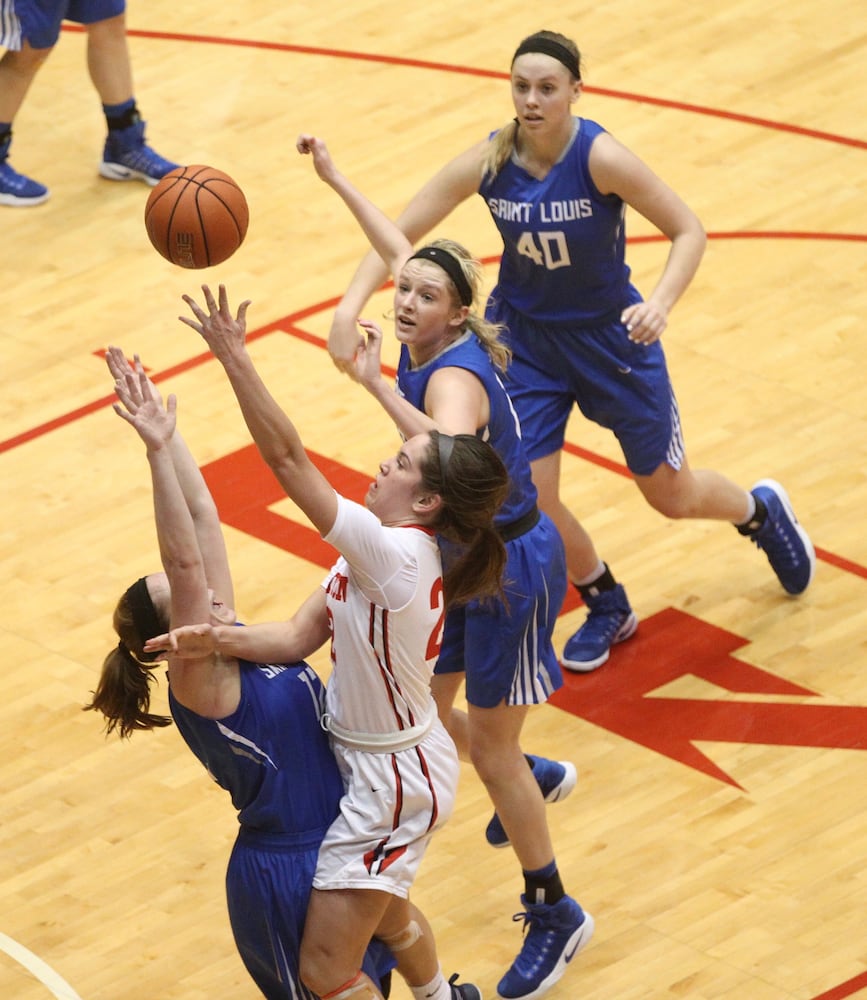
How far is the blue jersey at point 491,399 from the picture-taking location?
5.45 metres

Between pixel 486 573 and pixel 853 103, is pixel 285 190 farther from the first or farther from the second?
pixel 486 573

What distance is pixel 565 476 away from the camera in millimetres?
8234

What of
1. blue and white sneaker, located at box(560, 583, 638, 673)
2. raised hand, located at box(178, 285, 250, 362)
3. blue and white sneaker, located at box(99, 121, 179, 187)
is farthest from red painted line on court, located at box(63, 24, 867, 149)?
raised hand, located at box(178, 285, 250, 362)

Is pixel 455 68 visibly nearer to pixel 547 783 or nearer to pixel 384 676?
pixel 547 783

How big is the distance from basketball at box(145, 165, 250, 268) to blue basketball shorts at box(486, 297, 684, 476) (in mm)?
1192

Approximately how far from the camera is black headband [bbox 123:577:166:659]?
468 cm

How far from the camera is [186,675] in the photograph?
15.0ft

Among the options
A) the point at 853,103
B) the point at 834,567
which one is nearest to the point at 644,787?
the point at 834,567

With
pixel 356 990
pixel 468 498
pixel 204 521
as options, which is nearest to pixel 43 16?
pixel 204 521

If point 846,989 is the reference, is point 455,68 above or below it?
above

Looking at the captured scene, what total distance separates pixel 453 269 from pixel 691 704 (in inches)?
84.1

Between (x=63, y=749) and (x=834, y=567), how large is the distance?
2.88 m

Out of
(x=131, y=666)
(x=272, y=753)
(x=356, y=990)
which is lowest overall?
(x=356, y=990)

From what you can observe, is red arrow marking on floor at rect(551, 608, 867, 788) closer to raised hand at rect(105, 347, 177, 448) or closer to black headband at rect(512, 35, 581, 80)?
black headband at rect(512, 35, 581, 80)
